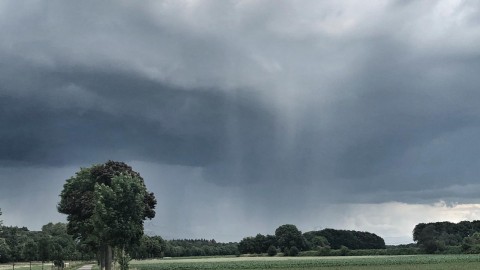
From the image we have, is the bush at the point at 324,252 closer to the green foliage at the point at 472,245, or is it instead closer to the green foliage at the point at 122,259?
the green foliage at the point at 472,245

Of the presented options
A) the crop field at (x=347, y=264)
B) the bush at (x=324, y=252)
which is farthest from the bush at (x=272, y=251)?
the crop field at (x=347, y=264)

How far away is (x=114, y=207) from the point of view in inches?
2226

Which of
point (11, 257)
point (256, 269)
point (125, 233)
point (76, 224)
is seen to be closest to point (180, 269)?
point (256, 269)

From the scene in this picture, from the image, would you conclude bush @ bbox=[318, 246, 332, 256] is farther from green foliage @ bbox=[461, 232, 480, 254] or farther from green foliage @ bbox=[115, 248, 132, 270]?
green foliage @ bbox=[115, 248, 132, 270]

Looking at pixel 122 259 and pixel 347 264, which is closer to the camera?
pixel 122 259

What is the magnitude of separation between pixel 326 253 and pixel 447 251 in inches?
1519

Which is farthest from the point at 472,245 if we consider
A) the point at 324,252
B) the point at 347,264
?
the point at 347,264

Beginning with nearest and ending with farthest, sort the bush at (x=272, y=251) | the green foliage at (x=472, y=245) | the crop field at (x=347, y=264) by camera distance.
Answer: the crop field at (x=347, y=264)
the green foliage at (x=472, y=245)
the bush at (x=272, y=251)

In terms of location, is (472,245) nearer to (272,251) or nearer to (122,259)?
(272,251)

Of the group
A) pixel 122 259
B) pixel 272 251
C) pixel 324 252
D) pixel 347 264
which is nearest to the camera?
pixel 122 259

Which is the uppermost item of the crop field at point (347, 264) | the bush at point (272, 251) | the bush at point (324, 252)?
the bush at point (272, 251)

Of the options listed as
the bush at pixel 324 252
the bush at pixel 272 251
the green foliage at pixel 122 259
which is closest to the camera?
the green foliage at pixel 122 259

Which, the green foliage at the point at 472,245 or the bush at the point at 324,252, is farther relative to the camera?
the bush at the point at 324,252

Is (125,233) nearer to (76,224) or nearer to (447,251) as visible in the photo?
(76,224)
